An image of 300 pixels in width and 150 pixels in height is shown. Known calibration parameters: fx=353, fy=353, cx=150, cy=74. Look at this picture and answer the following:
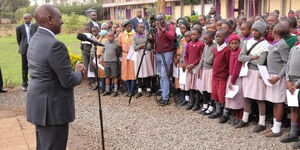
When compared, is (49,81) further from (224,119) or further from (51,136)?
(224,119)

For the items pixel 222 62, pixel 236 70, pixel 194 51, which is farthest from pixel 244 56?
pixel 194 51

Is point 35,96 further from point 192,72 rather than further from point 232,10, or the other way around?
point 232,10

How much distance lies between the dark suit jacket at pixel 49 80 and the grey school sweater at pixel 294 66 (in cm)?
268

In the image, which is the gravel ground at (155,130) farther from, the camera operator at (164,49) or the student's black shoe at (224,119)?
the camera operator at (164,49)

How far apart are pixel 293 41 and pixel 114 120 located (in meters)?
3.11

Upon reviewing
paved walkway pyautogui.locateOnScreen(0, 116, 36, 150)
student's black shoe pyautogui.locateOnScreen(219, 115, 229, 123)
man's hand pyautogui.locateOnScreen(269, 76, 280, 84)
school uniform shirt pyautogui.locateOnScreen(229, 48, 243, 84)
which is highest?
school uniform shirt pyautogui.locateOnScreen(229, 48, 243, 84)

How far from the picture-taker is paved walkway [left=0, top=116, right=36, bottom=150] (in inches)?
193

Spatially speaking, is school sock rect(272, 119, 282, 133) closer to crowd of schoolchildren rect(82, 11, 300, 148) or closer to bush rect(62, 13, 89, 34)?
crowd of schoolchildren rect(82, 11, 300, 148)

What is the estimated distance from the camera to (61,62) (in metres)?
2.94

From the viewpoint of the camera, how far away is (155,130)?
5383mm

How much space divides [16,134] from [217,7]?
65.1 ft

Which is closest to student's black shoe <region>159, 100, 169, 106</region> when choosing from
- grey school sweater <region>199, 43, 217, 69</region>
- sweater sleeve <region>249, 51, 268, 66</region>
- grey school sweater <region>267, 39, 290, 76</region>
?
grey school sweater <region>199, 43, 217, 69</region>

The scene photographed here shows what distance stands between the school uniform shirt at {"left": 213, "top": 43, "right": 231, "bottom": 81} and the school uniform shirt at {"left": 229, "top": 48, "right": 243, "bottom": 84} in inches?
5.3

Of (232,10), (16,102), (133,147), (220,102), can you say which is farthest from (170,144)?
(232,10)
